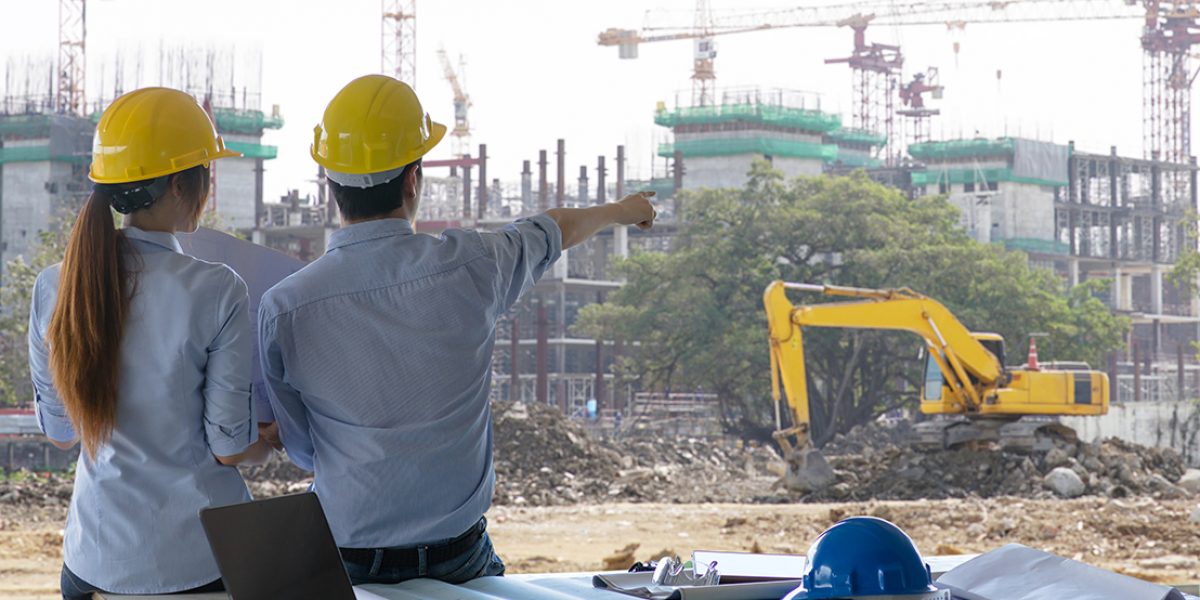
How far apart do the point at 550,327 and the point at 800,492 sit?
15.6 meters

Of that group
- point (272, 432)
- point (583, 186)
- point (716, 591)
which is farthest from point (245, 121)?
point (716, 591)

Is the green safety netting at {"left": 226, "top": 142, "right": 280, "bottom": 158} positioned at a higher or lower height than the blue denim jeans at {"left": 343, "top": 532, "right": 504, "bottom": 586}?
higher

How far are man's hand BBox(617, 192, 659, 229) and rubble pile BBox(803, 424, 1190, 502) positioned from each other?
10.6 meters

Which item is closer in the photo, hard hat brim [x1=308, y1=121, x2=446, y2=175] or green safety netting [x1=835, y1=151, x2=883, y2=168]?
hard hat brim [x1=308, y1=121, x2=446, y2=175]

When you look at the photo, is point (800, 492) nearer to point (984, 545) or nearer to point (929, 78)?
point (984, 545)

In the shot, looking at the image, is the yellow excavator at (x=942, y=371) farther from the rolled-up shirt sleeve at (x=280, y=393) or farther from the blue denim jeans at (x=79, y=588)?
the blue denim jeans at (x=79, y=588)

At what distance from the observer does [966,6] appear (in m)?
45.8

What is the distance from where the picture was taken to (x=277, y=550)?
136 cm

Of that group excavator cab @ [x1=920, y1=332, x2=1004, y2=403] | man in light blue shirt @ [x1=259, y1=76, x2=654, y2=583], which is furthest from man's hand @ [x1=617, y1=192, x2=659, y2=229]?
excavator cab @ [x1=920, y1=332, x2=1004, y2=403]

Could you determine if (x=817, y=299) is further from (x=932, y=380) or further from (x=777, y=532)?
(x=777, y=532)

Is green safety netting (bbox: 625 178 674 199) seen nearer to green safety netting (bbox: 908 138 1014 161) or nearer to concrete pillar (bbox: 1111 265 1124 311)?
green safety netting (bbox: 908 138 1014 161)

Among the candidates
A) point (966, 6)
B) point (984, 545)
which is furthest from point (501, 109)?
point (984, 545)

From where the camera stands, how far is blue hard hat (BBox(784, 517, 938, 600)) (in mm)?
1268

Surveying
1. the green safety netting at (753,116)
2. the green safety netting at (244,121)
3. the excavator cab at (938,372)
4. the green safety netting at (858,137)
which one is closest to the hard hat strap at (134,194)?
the excavator cab at (938,372)
